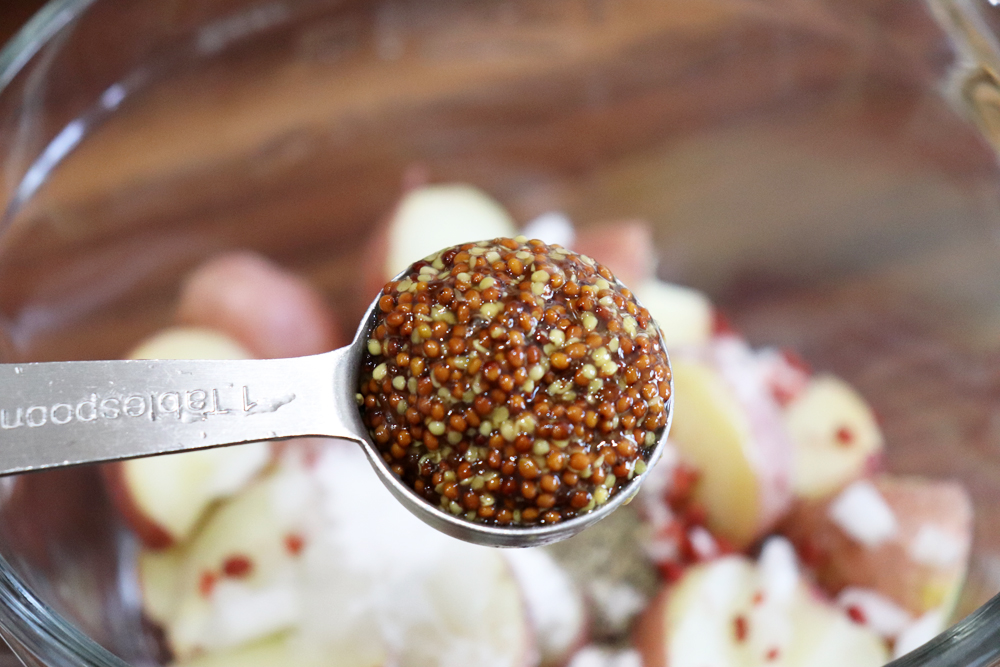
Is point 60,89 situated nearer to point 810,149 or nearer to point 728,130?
point 728,130

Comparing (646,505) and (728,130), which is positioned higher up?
(728,130)

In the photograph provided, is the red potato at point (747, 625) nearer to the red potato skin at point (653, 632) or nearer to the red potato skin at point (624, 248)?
the red potato skin at point (653, 632)

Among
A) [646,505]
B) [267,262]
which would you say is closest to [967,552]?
[646,505]

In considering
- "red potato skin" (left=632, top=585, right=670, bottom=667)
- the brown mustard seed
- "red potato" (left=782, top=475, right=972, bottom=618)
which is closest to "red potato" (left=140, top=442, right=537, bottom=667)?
"red potato skin" (left=632, top=585, right=670, bottom=667)

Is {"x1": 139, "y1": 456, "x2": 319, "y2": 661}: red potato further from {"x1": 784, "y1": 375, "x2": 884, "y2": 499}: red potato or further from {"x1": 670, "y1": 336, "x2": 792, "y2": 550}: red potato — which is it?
{"x1": 784, "y1": 375, "x2": 884, "y2": 499}: red potato

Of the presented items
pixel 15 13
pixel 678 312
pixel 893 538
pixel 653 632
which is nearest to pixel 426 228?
pixel 678 312

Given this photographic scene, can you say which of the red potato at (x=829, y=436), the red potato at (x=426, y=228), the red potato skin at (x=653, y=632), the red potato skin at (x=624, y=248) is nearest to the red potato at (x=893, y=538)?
the red potato at (x=829, y=436)
